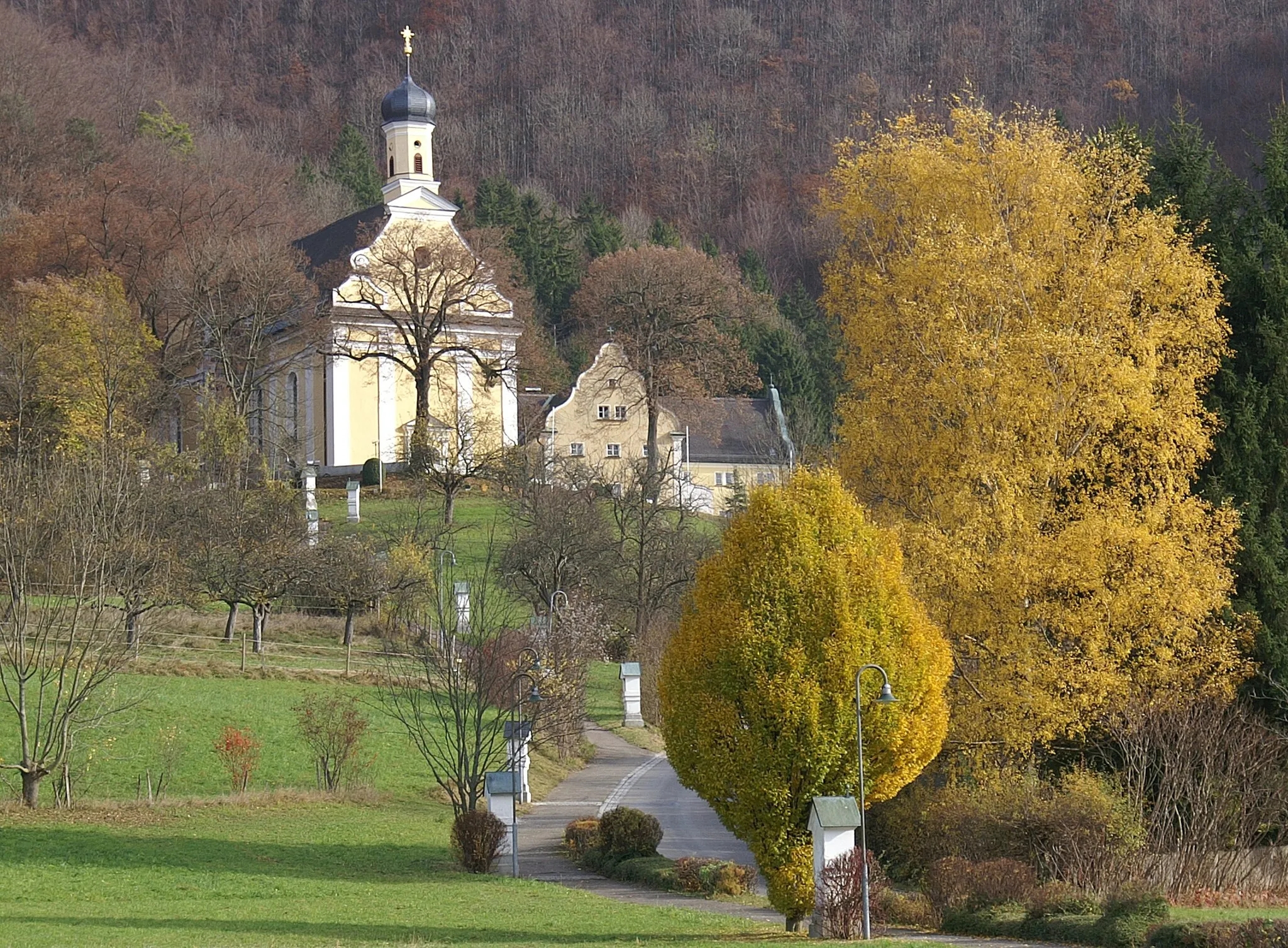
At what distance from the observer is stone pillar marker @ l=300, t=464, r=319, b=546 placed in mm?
41731

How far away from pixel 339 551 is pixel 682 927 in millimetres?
22926

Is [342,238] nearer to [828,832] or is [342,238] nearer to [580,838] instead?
[580,838]

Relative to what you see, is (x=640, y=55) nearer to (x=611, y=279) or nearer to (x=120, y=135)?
(x=120, y=135)

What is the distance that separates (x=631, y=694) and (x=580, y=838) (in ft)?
44.1

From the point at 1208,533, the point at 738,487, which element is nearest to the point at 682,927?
the point at 1208,533

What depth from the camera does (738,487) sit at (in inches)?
2013

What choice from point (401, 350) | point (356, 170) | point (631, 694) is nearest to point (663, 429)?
point (401, 350)

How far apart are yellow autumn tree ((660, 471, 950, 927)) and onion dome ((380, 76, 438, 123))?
49629 millimetres

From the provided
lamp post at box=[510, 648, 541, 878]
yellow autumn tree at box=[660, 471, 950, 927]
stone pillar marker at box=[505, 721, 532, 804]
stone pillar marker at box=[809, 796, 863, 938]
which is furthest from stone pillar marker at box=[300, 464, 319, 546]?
stone pillar marker at box=[809, 796, 863, 938]

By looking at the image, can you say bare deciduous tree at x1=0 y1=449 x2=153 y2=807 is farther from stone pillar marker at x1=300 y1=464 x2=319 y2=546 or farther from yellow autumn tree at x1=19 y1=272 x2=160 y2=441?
yellow autumn tree at x1=19 y1=272 x2=160 y2=441

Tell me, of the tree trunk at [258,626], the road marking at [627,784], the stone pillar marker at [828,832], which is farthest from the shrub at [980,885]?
the tree trunk at [258,626]

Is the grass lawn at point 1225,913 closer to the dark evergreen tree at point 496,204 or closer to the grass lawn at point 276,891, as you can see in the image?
the grass lawn at point 276,891

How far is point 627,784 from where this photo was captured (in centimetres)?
2980

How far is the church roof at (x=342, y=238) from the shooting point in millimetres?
59438
